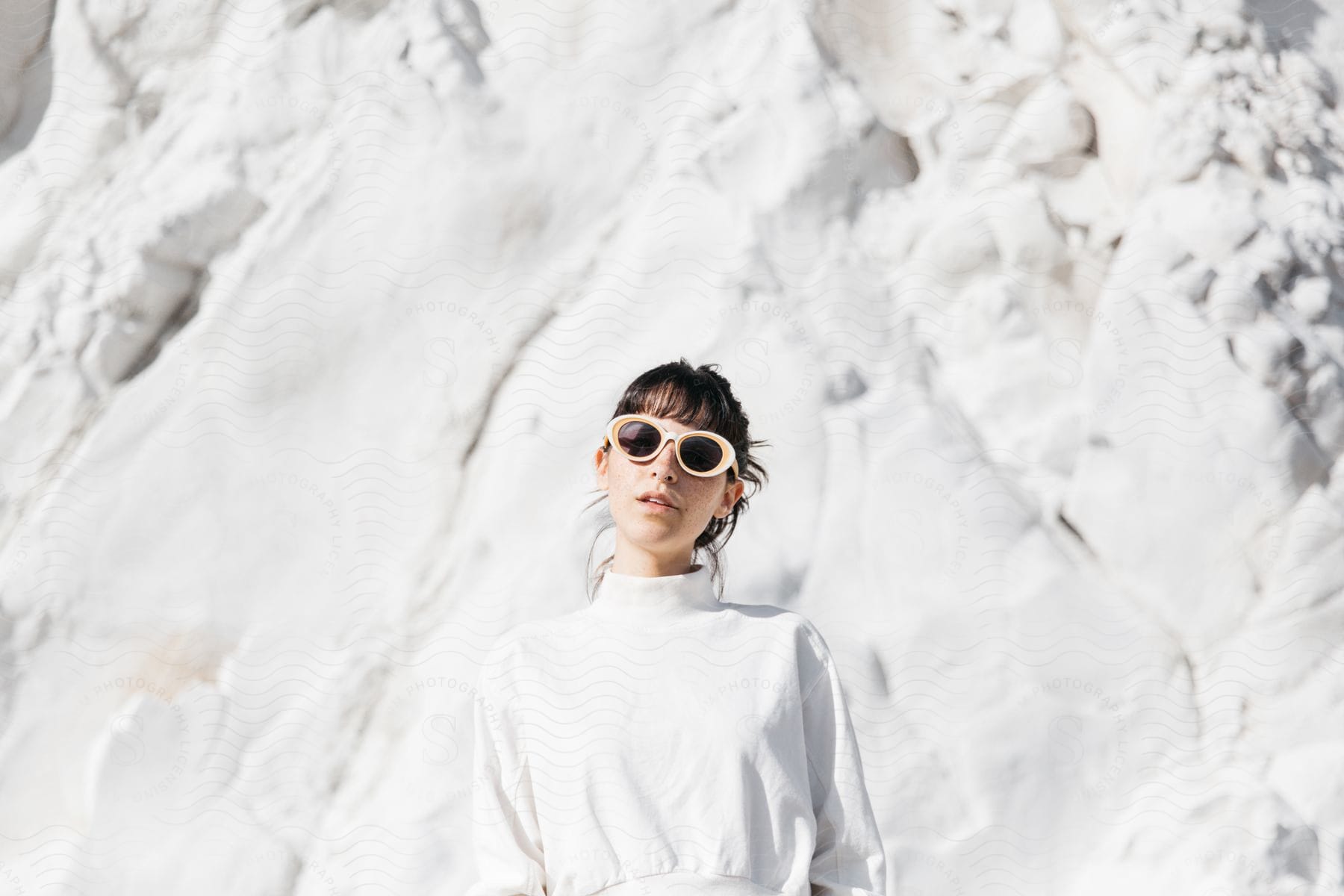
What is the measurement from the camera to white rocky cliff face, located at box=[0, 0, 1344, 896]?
2152 mm

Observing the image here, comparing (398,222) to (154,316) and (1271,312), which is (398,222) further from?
(1271,312)

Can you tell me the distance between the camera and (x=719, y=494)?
1131 mm

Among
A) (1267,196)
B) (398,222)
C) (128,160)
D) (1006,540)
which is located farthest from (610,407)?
(1267,196)

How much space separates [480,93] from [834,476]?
1002mm

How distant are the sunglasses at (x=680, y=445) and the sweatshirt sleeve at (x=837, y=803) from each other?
7.5 inches

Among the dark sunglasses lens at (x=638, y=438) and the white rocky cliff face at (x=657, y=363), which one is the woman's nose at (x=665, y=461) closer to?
the dark sunglasses lens at (x=638, y=438)

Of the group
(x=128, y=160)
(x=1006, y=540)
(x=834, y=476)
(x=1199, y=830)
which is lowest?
(x=1199, y=830)

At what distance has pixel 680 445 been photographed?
1090mm

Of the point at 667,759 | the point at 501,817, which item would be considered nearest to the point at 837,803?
the point at 667,759

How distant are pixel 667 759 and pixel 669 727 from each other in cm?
3

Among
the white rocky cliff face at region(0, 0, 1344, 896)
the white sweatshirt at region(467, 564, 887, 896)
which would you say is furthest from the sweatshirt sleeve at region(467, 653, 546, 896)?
the white rocky cliff face at region(0, 0, 1344, 896)

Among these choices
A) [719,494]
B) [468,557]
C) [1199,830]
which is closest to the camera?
[719,494]

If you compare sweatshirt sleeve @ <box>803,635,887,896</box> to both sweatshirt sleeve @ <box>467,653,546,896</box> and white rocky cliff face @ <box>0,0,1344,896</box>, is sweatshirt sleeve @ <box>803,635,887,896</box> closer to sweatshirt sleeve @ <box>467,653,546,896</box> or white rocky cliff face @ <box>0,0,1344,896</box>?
sweatshirt sleeve @ <box>467,653,546,896</box>

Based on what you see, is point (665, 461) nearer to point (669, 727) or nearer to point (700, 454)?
point (700, 454)
